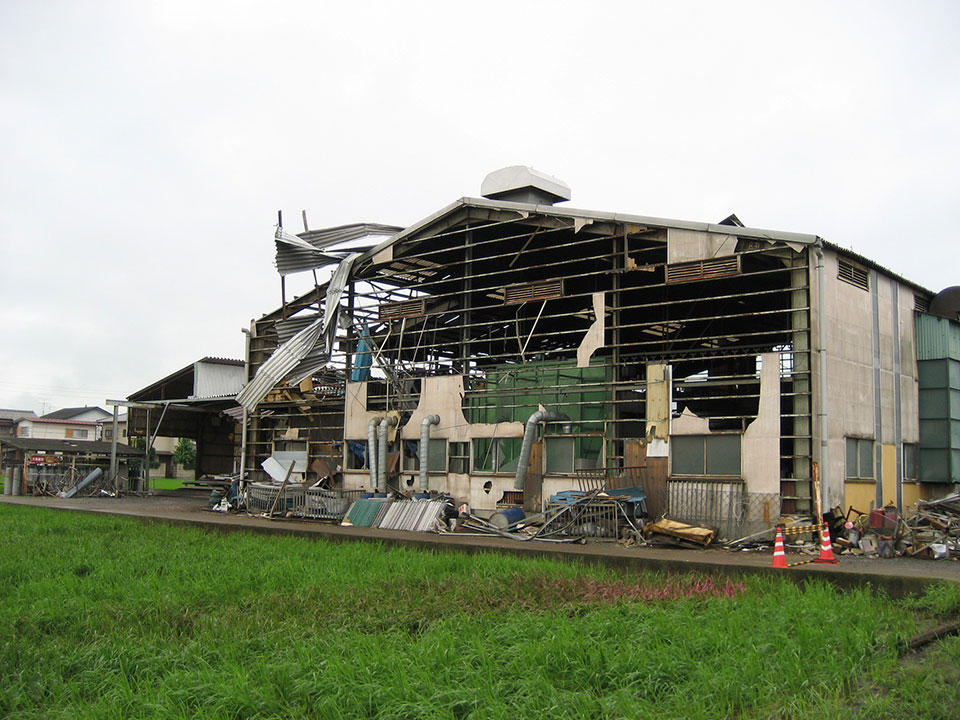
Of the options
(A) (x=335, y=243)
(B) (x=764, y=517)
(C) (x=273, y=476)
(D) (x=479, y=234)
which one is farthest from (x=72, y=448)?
(B) (x=764, y=517)

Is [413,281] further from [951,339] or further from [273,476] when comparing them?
[951,339]

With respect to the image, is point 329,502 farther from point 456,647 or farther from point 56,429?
point 56,429

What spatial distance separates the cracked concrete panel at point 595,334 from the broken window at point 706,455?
118 inches

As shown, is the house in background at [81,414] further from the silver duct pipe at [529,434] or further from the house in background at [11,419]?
the silver duct pipe at [529,434]

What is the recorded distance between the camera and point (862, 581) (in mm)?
12125

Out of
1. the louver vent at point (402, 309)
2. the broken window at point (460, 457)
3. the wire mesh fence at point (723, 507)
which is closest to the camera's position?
the wire mesh fence at point (723, 507)

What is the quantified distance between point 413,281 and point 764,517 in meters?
13.3

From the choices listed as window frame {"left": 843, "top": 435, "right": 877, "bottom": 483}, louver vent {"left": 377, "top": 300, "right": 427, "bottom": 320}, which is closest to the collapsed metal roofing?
louver vent {"left": 377, "top": 300, "right": 427, "bottom": 320}

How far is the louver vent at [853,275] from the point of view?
18.8 meters

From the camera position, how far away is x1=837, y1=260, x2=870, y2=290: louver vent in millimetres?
18797

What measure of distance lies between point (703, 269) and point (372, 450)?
10544 millimetres

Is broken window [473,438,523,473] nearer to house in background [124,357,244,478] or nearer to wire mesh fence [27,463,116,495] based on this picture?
house in background [124,357,244,478]

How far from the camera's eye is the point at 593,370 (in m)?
21.0

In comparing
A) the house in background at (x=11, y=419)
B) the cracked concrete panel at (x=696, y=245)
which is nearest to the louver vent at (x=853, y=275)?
the cracked concrete panel at (x=696, y=245)
